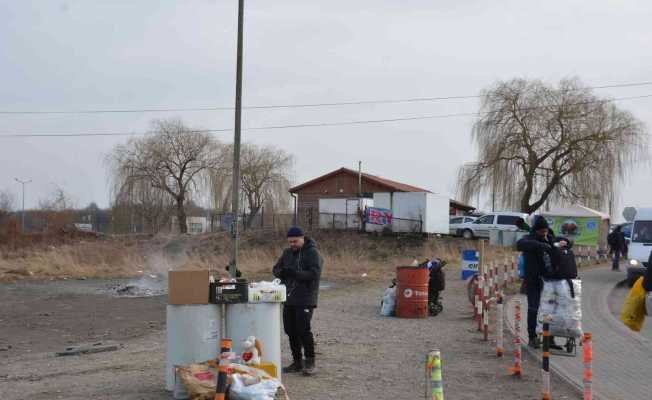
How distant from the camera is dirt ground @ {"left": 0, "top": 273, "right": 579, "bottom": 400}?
803cm

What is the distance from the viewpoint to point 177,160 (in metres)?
59.6

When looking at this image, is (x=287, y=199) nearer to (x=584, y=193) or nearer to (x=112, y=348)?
(x=584, y=193)

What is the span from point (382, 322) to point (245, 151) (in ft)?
190

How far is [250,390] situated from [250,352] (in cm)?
82

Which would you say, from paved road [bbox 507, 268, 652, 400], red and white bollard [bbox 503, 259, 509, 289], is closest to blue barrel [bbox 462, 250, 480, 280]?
red and white bollard [bbox 503, 259, 509, 289]

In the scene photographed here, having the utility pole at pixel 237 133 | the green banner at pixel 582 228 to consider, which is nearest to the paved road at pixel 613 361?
the utility pole at pixel 237 133

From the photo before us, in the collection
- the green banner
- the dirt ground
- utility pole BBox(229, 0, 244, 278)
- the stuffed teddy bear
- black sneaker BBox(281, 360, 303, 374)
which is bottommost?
the dirt ground

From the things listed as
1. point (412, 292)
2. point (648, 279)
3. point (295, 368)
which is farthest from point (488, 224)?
point (648, 279)

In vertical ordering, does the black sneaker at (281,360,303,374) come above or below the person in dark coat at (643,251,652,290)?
below

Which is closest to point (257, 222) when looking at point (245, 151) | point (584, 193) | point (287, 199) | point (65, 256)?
point (287, 199)

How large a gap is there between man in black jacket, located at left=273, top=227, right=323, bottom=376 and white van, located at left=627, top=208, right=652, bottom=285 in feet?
54.2

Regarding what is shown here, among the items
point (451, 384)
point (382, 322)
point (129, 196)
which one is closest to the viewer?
point (451, 384)

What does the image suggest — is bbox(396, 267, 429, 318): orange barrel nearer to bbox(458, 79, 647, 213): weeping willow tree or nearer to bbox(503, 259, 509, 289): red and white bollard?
bbox(503, 259, 509, 289): red and white bollard

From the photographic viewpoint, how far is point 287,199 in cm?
6769
